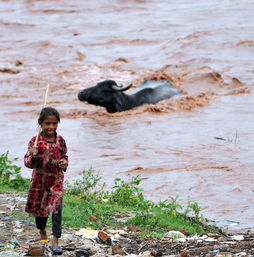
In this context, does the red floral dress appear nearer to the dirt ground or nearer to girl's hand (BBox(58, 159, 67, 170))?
girl's hand (BBox(58, 159, 67, 170))

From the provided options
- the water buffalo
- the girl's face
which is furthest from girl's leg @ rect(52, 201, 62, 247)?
the water buffalo

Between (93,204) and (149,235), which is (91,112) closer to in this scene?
(93,204)

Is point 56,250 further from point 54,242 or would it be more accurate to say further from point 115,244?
point 115,244

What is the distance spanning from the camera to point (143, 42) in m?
22.9

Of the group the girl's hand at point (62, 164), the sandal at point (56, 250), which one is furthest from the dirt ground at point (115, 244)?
the girl's hand at point (62, 164)

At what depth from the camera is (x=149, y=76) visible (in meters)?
18.8

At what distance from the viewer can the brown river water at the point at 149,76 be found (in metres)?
10.8

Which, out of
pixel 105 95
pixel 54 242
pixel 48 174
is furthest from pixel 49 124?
pixel 105 95

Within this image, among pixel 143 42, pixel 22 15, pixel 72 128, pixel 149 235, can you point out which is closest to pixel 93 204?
pixel 149 235

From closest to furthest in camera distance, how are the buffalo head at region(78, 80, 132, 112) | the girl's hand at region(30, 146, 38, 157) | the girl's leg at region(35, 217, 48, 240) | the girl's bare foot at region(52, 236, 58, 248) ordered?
the girl's hand at region(30, 146, 38, 157)
the girl's bare foot at region(52, 236, 58, 248)
the girl's leg at region(35, 217, 48, 240)
the buffalo head at region(78, 80, 132, 112)

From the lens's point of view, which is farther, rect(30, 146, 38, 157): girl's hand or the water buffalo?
the water buffalo

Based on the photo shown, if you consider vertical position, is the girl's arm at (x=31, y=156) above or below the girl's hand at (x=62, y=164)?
above

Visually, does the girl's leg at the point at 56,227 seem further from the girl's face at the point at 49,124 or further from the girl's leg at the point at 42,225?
the girl's face at the point at 49,124

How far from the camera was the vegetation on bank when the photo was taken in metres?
6.92
